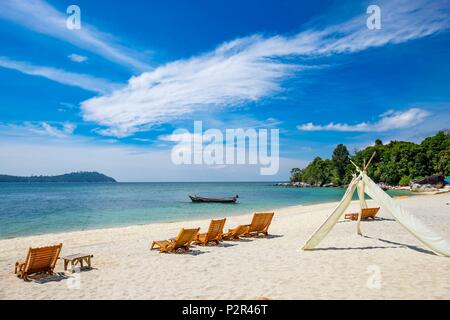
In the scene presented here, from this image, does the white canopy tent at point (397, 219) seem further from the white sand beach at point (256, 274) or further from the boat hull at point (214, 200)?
the boat hull at point (214, 200)

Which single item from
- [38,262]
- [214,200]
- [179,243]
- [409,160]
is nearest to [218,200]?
[214,200]

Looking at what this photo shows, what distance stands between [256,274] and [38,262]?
211 inches

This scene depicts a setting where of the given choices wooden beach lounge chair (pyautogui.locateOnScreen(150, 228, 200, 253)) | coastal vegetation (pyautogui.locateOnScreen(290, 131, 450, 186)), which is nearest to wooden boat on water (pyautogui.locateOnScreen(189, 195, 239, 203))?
coastal vegetation (pyautogui.locateOnScreen(290, 131, 450, 186))

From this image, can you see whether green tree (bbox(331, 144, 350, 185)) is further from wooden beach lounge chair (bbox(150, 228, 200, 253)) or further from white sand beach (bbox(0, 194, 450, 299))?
wooden beach lounge chair (bbox(150, 228, 200, 253))

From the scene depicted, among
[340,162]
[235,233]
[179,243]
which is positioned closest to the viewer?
[179,243]

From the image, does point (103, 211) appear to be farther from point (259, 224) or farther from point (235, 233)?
point (235, 233)

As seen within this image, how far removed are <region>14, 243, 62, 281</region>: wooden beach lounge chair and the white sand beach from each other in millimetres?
264

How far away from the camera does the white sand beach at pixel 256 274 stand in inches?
275

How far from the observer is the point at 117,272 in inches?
354

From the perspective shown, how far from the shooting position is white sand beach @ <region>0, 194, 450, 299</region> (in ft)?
22.9

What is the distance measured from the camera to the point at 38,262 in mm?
8508
